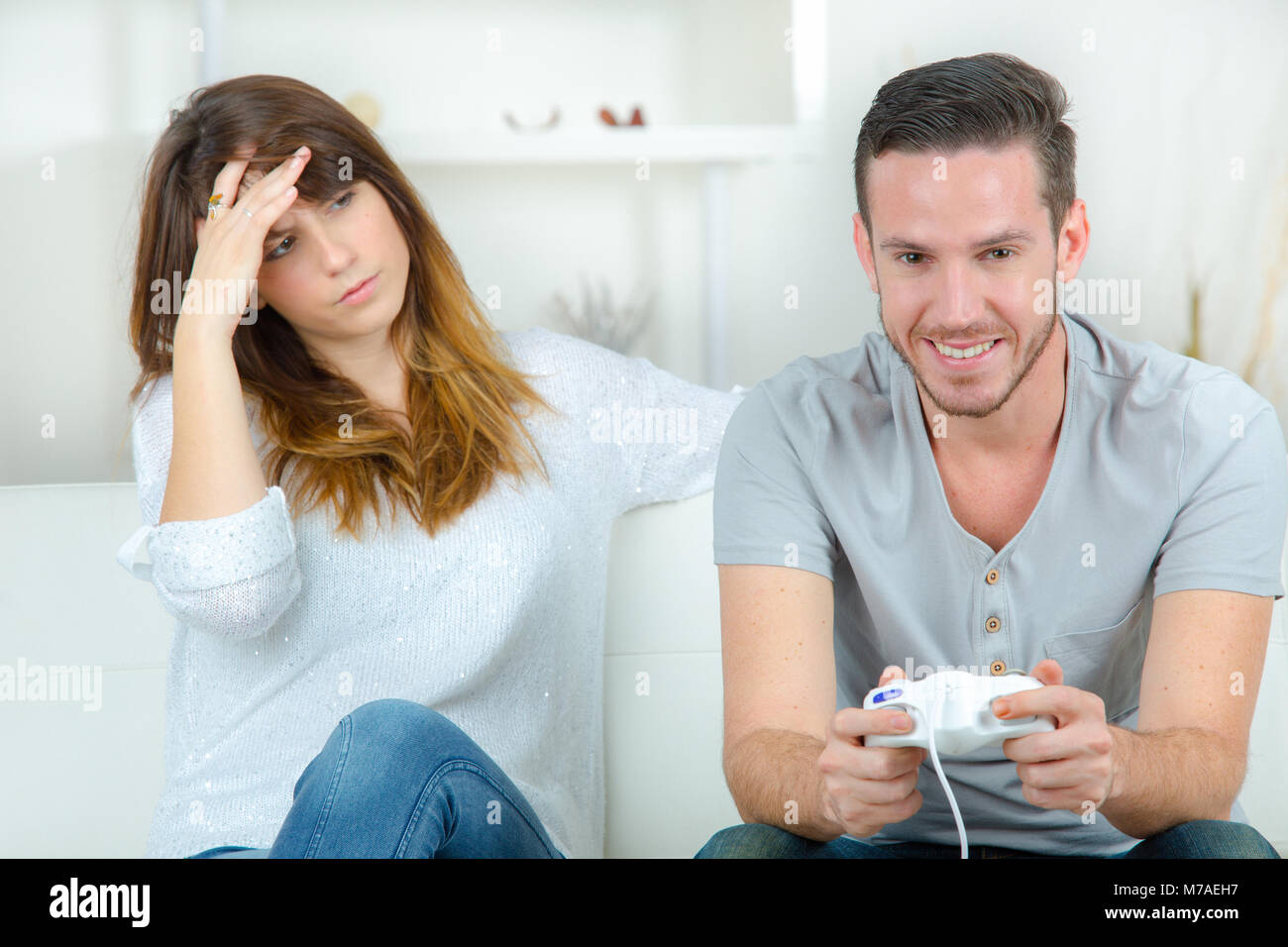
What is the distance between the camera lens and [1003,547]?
1.03 m

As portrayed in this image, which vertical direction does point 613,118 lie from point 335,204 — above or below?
above

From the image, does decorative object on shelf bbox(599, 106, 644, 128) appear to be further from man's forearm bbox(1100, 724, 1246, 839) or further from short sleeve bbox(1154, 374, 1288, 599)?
man's forearm bbox(1100, 724, 1246, 839)

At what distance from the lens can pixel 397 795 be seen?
96cm

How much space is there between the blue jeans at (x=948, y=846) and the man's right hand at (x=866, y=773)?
106mm

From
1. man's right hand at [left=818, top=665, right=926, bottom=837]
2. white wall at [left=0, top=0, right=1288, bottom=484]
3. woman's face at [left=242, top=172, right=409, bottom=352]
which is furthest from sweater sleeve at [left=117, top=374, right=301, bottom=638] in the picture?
white wall at [left=0, top=0, right=1288, bottom=484]

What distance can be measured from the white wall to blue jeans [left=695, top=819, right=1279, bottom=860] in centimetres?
110

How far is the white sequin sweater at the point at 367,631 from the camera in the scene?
1.19m

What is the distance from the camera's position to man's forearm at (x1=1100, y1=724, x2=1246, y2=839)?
84 centimetres

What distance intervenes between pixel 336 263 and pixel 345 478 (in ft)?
0.73

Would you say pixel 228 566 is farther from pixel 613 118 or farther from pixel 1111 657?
pixel 613 118

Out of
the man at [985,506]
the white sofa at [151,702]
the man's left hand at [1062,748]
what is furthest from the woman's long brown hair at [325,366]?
the man's left hand at [1062,748]

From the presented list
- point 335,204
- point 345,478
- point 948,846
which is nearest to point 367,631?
point 345,478

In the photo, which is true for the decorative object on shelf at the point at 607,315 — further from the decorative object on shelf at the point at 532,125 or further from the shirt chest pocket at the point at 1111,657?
the shirt chest pocket at the point at 1111,657
